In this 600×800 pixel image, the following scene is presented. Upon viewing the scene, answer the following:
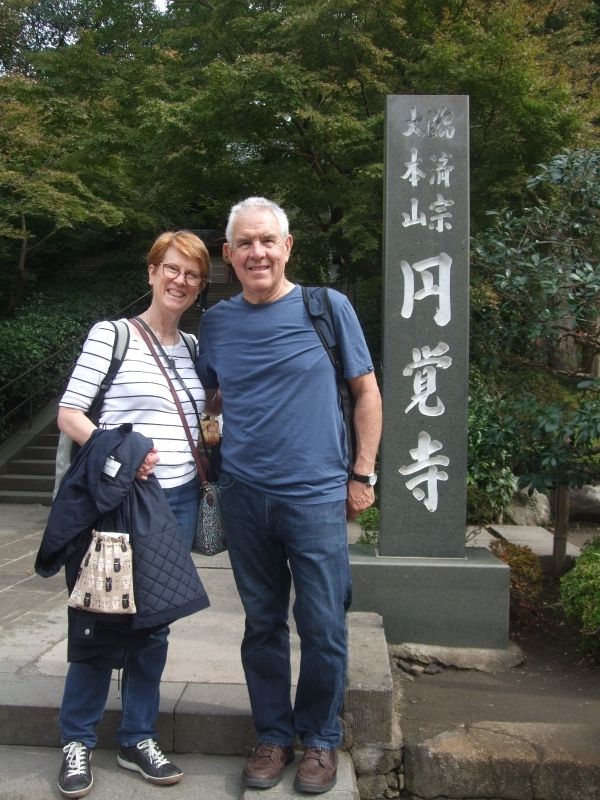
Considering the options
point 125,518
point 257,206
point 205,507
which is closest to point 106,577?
point 125,518

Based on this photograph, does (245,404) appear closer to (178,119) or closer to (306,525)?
(306,525)

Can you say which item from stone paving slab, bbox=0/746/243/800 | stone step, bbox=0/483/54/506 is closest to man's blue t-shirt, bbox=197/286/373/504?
stone paving slab, bbox=0/746/243/800

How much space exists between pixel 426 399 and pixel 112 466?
2195mm

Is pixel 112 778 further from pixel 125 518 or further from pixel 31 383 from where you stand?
pixel 31 383

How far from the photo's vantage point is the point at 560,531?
5.69 meters

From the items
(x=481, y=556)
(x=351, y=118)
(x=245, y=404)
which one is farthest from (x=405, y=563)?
(x=351, y=118)

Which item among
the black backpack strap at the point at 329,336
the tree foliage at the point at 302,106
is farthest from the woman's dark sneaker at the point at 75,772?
the tree foliage at the point at 302,106

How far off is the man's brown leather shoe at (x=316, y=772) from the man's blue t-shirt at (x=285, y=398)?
2.89ft

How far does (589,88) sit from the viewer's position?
1009cm

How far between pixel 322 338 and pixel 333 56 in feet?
25.8

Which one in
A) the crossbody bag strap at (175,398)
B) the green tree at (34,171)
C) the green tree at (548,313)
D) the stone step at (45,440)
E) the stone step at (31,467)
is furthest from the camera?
the stone step at (45,440)

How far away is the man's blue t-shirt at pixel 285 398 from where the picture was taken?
8.27ft

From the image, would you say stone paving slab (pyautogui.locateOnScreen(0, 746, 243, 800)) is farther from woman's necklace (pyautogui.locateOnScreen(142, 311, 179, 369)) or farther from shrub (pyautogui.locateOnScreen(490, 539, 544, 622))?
shrub (pyautogui.locateOnScreen(490, 539, 544, 622))

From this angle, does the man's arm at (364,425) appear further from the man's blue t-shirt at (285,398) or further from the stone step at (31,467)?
the stone step at (31,467)
